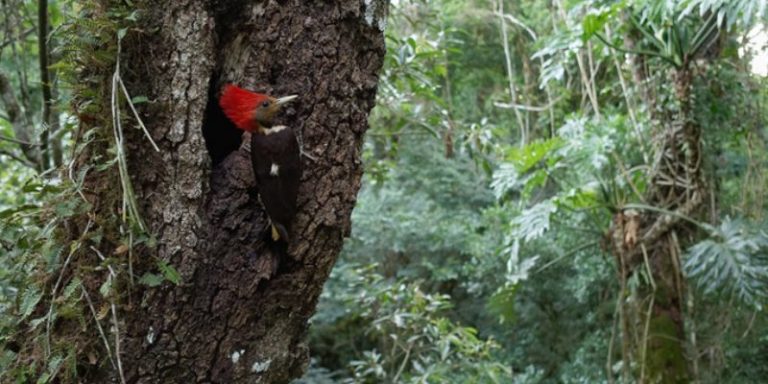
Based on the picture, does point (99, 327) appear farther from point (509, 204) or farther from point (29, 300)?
point (509, 204)

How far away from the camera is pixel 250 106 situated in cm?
136

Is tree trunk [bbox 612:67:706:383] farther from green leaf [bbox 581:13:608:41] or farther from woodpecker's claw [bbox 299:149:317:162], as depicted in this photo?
woodpecker's claw [bbox 299:149:317:162]

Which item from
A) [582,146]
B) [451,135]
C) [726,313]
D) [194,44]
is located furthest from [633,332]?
[194,44]

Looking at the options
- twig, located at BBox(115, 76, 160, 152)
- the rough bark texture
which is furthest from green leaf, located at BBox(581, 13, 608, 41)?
twig, located at BBox(115, 76, 160, 152)

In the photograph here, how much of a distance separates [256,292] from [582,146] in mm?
2602

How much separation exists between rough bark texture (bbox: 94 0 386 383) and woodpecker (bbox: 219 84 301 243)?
41 millimetres

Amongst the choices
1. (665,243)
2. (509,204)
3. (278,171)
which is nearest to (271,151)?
(278,171)

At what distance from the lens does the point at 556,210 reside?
12.2 feet

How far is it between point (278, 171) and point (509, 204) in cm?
361

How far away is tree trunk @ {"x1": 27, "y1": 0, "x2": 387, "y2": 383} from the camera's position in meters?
1.29

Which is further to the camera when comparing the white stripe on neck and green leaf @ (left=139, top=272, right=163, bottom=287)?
the white stripe on neck

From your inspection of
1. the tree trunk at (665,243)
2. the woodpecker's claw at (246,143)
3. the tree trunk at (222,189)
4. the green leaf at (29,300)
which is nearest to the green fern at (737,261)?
the tree trunk at (665,243)

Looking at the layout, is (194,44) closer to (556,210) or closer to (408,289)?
(408,289)

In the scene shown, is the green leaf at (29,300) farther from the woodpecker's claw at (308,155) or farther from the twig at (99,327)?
the woodpecker's claw at (308,155)
